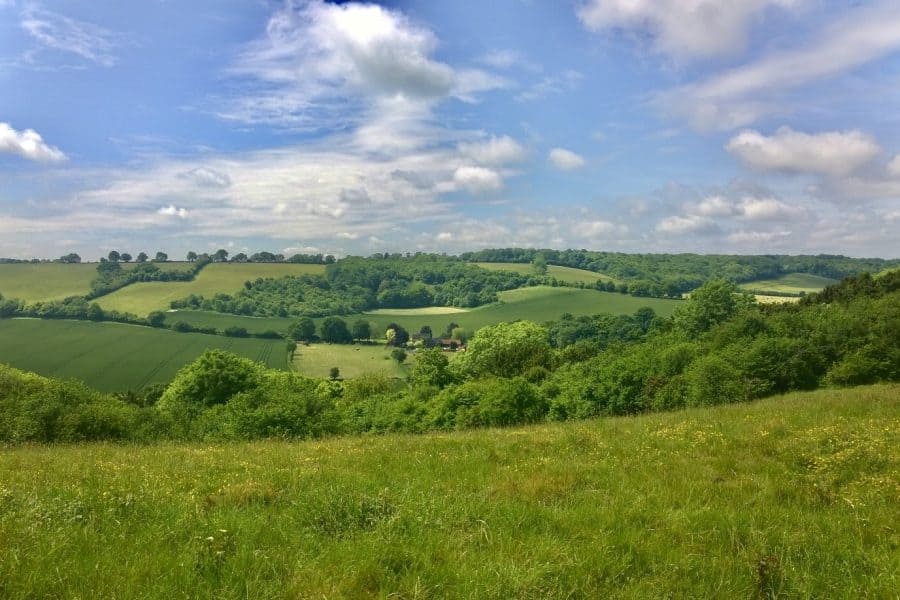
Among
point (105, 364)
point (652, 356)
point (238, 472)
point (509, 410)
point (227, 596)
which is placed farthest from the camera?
point (105, 364)

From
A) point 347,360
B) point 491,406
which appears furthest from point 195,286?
point 491,406

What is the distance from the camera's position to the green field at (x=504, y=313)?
13588 cm

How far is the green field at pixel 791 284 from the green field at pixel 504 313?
27680 mm

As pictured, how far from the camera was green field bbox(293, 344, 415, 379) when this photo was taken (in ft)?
339

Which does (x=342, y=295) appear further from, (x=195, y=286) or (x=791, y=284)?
(x=791, y=284)

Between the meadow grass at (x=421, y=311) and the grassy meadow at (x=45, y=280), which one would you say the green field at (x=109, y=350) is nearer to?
the grassy meadow at (x=45, y=280)

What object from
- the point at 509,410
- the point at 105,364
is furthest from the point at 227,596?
the point at 105,364

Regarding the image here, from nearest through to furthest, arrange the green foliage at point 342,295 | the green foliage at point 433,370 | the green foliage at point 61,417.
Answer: the green foliage at point 61,417 → the green foliage at point 433,370 → the green foliage at point 342,295

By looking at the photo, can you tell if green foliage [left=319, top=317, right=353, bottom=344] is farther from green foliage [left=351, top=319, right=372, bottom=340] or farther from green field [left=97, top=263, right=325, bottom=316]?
green field [left=97, top=263, right=325, bottom=316]

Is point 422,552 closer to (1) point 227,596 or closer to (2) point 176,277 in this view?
(1) point 227,596

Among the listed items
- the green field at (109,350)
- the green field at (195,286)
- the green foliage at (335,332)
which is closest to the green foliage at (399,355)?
the green foliage at (335,332)

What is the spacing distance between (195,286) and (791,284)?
184 metres

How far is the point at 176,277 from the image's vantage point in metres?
167

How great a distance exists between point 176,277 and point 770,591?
616 ft
